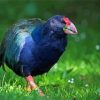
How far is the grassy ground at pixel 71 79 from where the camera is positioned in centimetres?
736

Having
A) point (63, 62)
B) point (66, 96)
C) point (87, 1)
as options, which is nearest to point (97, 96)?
point (66, 96)

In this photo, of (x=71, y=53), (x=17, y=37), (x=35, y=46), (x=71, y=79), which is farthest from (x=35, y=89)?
(x=71, y=53)

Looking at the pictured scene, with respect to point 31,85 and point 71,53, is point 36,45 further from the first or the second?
point 71,53

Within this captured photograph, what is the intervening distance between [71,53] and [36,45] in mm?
4295

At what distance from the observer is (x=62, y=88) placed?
27.0ft

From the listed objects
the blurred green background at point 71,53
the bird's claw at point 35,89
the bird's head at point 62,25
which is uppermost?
the bird's head at point 62,25

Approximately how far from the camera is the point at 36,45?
7562 millimetres

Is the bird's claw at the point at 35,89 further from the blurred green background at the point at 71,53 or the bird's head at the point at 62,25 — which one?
the bird's head at the point at 62,25

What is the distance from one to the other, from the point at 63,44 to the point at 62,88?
896 millimetres

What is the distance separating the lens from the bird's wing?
7714mm

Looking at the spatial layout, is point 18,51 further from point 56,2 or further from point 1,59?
point 56,2

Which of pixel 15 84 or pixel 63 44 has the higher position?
pixel 63 44

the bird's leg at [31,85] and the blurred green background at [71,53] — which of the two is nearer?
the bird's leg at [31,85]

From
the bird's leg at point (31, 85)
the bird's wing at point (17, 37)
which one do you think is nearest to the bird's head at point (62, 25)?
the bird's wing at point (17, 37)
